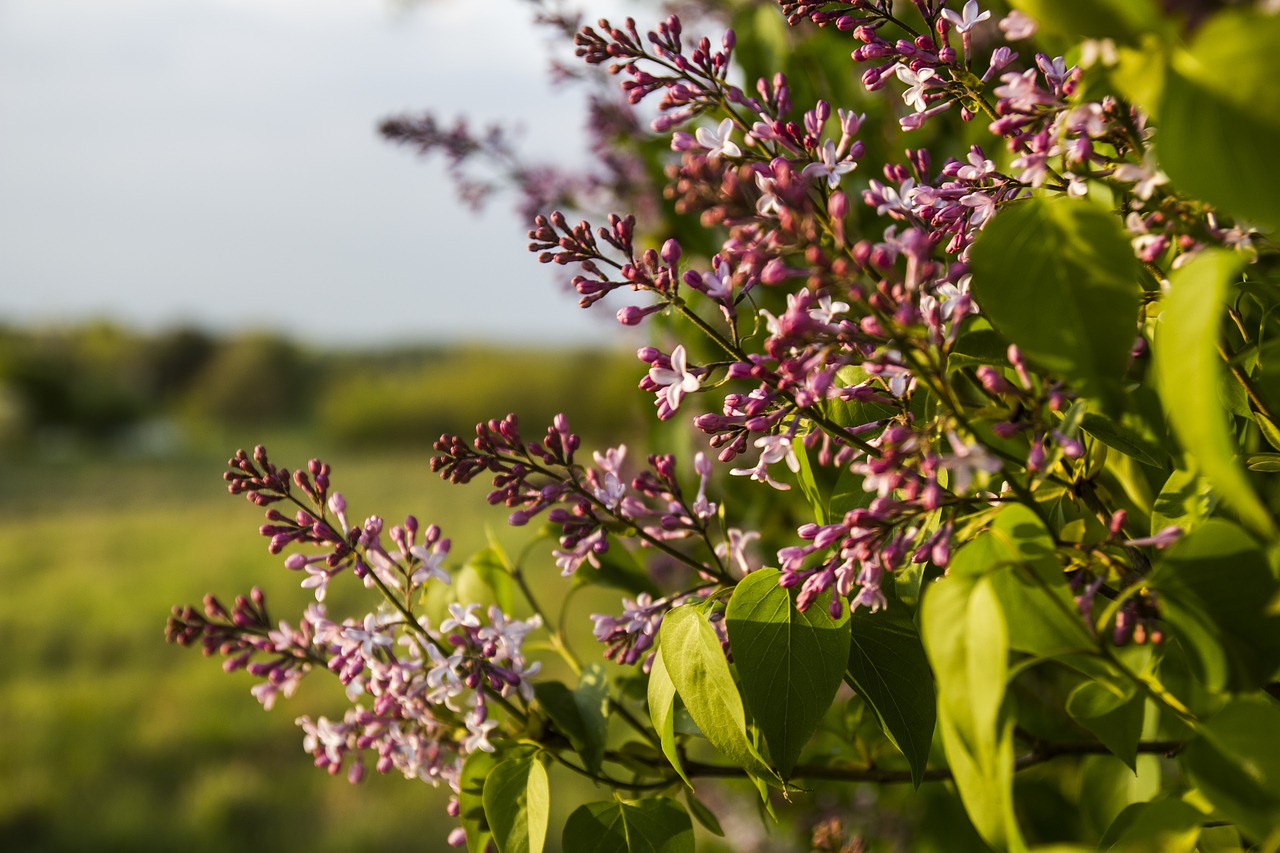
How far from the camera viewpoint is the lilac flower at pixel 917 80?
0.47 m

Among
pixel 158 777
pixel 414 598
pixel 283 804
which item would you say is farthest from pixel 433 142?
pixel 158 777

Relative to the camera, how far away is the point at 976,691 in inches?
11.8

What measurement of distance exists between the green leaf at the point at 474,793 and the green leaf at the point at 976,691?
31 cm

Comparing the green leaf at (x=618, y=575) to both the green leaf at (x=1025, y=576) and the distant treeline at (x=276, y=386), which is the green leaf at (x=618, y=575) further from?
the distant treeline at (x=276, y=386)

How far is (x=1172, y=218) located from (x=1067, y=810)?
82 centimetres

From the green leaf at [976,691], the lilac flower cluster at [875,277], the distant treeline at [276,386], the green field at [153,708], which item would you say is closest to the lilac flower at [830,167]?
the lilac flower cluster at [875,277]

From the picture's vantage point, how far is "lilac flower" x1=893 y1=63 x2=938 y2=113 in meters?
0.47

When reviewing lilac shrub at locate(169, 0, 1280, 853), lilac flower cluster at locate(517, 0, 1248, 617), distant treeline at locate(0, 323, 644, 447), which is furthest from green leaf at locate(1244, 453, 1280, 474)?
distant treeline at locate(0, 323, 644, 447)

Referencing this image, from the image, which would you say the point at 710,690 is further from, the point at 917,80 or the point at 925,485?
the point at 917,80

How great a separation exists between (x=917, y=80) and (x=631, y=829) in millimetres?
405

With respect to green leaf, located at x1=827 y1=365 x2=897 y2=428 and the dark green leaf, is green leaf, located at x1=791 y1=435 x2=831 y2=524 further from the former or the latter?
the dark green leaf

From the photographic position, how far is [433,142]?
114 cm

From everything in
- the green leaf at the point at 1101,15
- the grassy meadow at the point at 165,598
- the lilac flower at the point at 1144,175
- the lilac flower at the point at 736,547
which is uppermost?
the grassy meadow at the point at 165,598

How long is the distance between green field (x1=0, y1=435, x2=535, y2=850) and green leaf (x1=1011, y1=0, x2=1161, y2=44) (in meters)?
2.51
